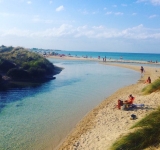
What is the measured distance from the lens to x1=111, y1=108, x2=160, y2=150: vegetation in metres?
9.30

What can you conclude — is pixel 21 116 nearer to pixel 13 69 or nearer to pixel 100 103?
pixel 100 103

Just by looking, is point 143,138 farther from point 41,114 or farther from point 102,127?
point 41,114

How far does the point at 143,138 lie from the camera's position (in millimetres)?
9438

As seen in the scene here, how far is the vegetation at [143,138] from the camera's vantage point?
30.5 feet

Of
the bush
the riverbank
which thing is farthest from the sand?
the bush

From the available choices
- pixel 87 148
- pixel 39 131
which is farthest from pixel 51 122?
pixel 87 148

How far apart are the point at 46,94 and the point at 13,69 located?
Result: 14.3 meters

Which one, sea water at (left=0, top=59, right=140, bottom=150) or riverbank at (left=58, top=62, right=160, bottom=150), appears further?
sea water at (left=0, top=59, right=140, bottom=150)

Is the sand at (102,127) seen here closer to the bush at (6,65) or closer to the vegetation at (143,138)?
the vegetation at (143,138)

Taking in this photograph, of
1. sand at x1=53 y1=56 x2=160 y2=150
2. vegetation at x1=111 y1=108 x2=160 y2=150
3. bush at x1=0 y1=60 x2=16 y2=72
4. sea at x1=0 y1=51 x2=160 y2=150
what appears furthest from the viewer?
bush at x1=0 y1=60 x2=16 y2=72

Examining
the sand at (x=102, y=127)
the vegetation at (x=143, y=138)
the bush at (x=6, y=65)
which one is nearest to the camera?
the vegetation at (x=143, y=138)

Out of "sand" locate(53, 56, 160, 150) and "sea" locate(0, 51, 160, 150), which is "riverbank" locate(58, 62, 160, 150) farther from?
"sea" locate(0, 51, 160, 150)

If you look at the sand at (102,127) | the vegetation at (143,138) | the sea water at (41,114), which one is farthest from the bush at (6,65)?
the vegetation at (143,138)

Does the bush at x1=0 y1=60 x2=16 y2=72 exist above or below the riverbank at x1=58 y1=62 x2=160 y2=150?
above
